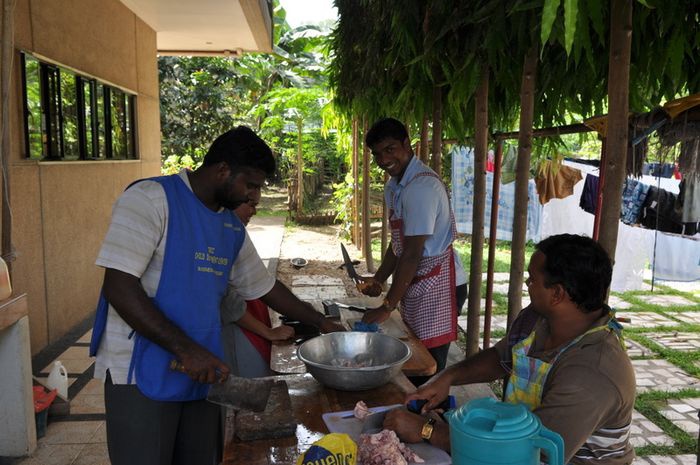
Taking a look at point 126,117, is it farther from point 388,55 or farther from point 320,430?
point 320,430

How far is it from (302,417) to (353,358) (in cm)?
49

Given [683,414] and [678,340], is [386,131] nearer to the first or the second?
[683,414]

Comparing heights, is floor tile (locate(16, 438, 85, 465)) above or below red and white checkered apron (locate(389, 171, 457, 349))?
below

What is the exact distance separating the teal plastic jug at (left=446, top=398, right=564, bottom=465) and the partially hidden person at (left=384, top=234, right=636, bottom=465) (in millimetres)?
380

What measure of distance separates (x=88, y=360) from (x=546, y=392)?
424 cm

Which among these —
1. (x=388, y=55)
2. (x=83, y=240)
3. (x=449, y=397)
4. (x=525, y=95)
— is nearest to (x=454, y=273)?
(x=525, y=95)

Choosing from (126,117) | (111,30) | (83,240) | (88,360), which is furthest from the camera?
(126,117)

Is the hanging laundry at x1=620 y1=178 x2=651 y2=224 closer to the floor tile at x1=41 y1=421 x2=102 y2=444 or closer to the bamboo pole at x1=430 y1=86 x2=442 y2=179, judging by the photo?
the bamboo pole at x1=430 y1=86 x2=442 y2=179

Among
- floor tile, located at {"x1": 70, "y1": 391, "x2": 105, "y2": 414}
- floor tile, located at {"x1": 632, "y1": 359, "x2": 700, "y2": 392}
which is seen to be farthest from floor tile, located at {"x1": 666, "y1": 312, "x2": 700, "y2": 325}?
floor tile, located at {"x1": 70, "y1": 391, "x2": 105, "y2": 414}

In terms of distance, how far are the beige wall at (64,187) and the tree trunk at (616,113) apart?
14.1 feet

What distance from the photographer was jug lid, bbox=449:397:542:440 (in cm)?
123

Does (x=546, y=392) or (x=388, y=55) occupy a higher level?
(x=388, y=55)

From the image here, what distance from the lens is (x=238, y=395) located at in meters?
1.80

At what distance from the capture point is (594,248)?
178 centimetres
